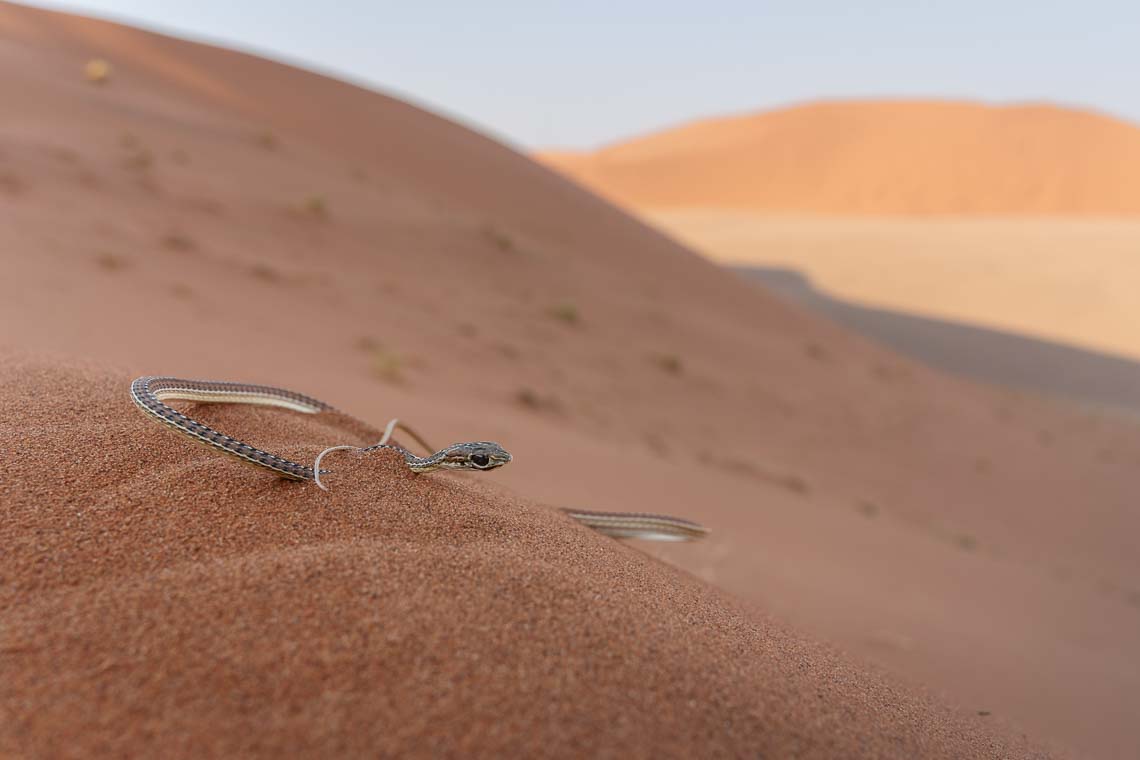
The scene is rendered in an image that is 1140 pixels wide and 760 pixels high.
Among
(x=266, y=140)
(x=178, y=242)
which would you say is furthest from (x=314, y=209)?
(x=266, y=140)

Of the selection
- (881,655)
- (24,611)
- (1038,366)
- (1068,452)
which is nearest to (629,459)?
(881,655)

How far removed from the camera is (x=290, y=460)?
191cm

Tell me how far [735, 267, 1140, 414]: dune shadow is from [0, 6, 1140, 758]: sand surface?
8.08 ft

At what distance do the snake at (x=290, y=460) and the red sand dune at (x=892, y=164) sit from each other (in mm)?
72043

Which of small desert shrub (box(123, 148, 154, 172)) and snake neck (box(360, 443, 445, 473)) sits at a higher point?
small desert shrub (box(123, 148, 154, 172))

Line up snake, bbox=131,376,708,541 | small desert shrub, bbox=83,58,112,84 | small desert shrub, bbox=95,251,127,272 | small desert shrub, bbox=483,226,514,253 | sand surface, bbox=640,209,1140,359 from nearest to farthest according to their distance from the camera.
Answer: snake, bbox=131,376,708,541, small desert shrub, bbox=95,251,127,272, small desert shrub, bbox=483,226,514,253, small desert shrub, bbox=83,58,112,84, sand surface, bbox=640,209,1140,359

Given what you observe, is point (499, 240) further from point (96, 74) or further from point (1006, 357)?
point (1006, 357)

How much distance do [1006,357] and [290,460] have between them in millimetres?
22495

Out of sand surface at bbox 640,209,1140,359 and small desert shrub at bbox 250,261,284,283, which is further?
sand surface at bbox 640,209,1140,359

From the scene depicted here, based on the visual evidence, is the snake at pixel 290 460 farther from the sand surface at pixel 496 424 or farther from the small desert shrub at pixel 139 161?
the small desert shrub at pixel 139 161

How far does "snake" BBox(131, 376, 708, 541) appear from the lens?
5.80 ft

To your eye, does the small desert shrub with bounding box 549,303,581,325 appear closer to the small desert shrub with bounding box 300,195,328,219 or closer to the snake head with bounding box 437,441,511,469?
the small desert shrub with bounding box 300,195,328,219

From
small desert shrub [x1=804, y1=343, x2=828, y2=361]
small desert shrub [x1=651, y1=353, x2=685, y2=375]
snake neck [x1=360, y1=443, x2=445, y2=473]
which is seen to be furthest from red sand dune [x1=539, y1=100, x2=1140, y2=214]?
snake neck [x1=360, y1=443, x2=445, y2=473]

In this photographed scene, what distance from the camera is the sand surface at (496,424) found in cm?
146
